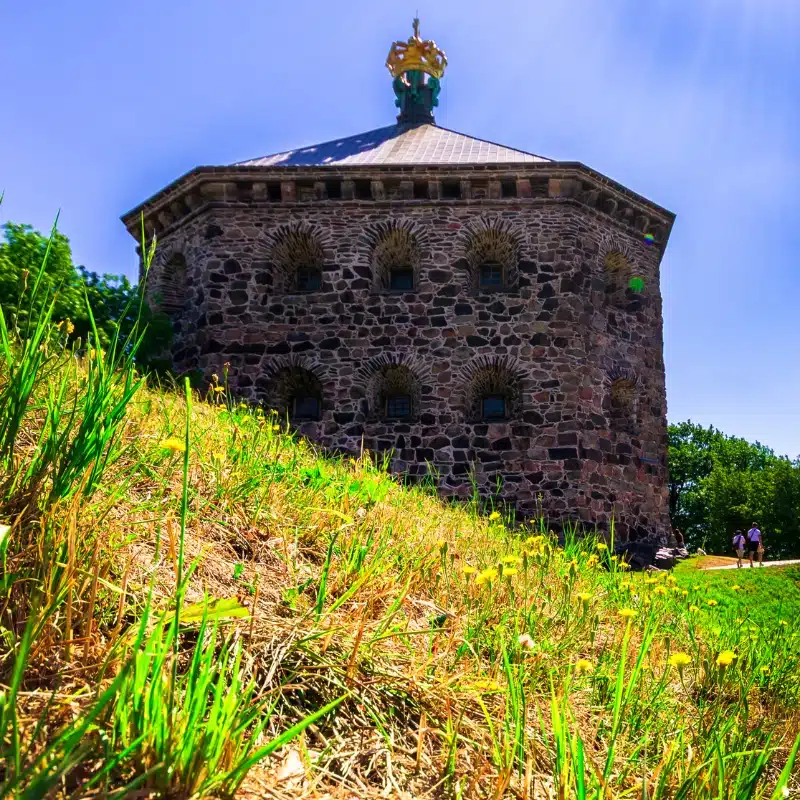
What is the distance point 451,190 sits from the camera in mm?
13727

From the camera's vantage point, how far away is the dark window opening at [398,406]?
1366 cm

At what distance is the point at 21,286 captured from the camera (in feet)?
6.93

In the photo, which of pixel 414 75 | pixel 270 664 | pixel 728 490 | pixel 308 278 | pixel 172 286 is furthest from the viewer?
pixel 728 490

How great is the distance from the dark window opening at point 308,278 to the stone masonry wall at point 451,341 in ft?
0.96

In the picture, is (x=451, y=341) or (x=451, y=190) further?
(x=451, y=190)

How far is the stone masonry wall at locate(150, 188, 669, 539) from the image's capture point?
12977mm

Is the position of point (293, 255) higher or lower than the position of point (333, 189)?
lower

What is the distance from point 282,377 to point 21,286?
11.6m

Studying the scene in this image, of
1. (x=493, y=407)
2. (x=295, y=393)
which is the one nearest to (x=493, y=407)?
(x=493, y=407)

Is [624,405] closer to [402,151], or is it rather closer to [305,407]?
[305,407]

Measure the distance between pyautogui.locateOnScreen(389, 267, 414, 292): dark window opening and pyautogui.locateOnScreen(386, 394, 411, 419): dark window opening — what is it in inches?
92.6

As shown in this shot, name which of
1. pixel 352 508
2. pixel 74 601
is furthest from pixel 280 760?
pixel 352 508

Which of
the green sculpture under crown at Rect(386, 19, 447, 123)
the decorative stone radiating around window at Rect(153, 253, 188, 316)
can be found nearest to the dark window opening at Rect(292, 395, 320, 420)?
the decorative stone radiating around window at Rect(153, 253, 188, 316)

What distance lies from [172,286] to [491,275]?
7080mm
